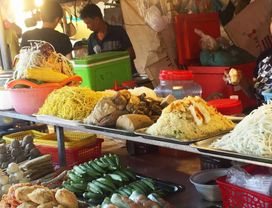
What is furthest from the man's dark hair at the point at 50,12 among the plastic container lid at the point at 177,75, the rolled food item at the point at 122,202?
the rolled food item at the point at 122,202

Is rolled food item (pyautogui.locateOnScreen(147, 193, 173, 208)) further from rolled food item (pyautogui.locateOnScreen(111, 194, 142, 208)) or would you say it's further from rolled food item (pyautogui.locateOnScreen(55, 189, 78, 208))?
rolled food item (pyautogui.locateOnScreen(55, 189, 78, 208))

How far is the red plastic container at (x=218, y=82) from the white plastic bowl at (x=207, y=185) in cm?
163

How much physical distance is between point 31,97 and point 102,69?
30.6 inches

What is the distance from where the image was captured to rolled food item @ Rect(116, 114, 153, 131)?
2.11m

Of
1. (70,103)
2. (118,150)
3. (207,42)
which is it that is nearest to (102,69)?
(118,150)

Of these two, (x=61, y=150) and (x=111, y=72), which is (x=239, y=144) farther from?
(x=111, y=72)

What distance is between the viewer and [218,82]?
3922mm

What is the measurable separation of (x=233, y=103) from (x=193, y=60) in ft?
6.38

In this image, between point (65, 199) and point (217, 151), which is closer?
point (217, 151)

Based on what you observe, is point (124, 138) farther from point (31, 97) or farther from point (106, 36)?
point (106, 36)

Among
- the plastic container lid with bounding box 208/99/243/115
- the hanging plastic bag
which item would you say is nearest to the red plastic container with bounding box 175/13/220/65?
the hanging plastic bag

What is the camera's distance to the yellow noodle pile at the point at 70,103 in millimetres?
2506

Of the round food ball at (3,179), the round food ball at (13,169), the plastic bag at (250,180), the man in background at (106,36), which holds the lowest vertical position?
the round food ball at (3,179)

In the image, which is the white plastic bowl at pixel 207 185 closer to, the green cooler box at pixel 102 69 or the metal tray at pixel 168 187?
the metal tray at pixel 168 187
